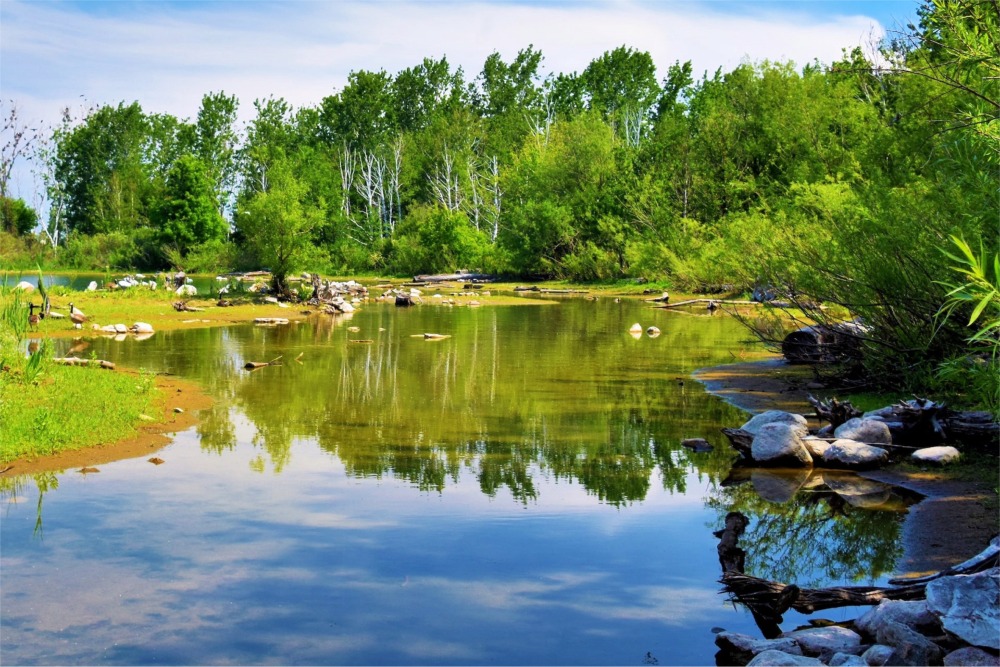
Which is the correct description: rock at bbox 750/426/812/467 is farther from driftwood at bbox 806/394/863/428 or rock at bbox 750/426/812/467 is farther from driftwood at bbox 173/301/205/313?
driftwood at bbox 173/301/205/313

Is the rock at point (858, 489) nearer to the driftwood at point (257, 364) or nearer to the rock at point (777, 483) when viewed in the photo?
the rock at point (777, 483)

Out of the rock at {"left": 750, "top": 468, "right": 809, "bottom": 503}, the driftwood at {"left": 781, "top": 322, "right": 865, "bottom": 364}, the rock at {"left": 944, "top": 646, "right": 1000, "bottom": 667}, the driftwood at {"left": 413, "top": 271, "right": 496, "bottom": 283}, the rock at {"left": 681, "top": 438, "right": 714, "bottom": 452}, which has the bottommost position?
the rock at {"left": 750, "top": 468, "right": 809, "bottom": 503}

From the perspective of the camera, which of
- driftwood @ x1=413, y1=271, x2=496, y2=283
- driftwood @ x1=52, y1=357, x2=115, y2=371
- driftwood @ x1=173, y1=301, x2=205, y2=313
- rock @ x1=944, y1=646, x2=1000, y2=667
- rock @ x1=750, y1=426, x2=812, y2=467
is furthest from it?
driftwood @ x1=413, y1=271, x2=496, y2=283

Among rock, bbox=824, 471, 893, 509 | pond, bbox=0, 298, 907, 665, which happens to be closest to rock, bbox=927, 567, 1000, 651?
pond, bbox=0, 298, 907, 665

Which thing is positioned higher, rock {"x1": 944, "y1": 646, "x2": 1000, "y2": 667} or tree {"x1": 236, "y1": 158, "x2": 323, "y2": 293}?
tree {"x1": 236, "y1": 158, "x2": 323, "y2": 293}

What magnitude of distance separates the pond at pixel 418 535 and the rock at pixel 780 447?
1.43ft

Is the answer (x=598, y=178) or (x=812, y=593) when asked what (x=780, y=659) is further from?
(x=598, y=178)

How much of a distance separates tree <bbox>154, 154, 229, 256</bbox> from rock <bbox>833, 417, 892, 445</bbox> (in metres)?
64.5

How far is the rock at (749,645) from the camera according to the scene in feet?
19.8

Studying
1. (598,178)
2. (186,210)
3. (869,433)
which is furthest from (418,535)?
(186,210)

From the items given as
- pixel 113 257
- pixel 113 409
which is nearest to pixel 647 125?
pixel 113 257

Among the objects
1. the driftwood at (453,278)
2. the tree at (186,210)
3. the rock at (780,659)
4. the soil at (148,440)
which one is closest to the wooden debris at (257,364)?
the soil at (148,440)

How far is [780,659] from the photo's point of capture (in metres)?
5.67

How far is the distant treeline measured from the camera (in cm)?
1364
